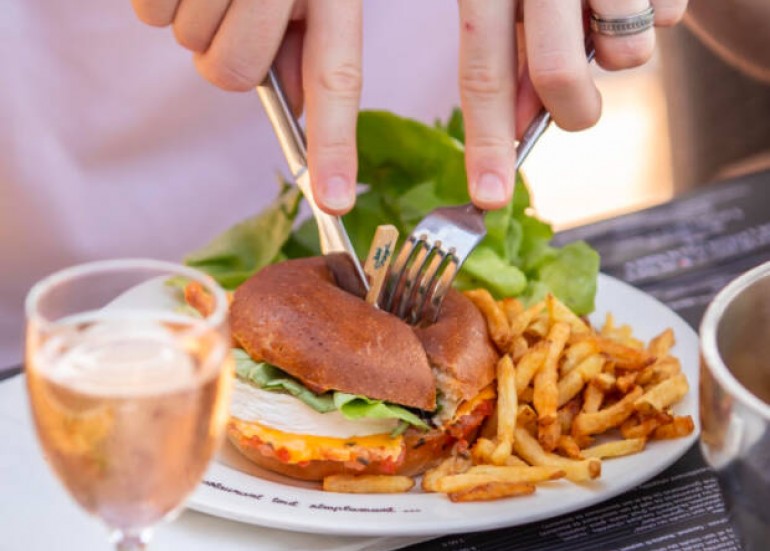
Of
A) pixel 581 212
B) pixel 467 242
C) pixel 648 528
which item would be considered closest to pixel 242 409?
pixel 467 242

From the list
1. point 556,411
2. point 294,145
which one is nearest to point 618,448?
point 556,411

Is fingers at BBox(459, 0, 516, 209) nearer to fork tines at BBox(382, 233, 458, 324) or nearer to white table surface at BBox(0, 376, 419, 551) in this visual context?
fork tines at BBox(382, 233, 458, 324)

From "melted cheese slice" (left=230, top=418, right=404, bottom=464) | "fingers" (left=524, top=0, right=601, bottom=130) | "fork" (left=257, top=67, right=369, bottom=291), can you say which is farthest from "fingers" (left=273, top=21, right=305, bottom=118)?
"melted cheese slice" (left=230, top=418, right=404, bottom=464)

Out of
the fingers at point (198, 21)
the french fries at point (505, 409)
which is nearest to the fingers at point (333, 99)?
the fingers at point (198, 21)

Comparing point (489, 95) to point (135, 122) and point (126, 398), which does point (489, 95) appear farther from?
point (135, 122)

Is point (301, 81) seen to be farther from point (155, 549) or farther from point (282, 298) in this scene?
point (155, 549)

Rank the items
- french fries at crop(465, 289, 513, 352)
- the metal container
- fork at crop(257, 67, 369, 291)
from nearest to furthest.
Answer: the metal container → fork at crop(257, 67, 369, 291) → french fries at crop(465, 289, 513, 352)

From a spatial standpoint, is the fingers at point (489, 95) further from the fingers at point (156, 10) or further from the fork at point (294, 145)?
the fingers at point (156, 10)
